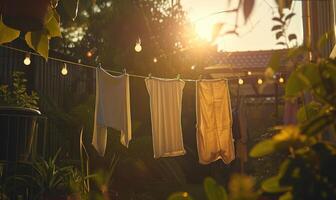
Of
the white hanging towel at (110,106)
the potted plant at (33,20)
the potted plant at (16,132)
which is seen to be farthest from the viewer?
the white hanging towel at (110,106)

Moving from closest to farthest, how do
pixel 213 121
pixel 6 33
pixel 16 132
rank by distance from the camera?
pixel 6 33 → pixel 16 132 → pixel 213 121

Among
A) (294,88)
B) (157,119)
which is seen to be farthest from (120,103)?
(294,88)

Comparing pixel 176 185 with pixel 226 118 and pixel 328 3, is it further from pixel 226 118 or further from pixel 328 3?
pixel 328 3

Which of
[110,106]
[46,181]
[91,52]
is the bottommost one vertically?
[46,181]

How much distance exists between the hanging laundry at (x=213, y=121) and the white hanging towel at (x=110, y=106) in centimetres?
115

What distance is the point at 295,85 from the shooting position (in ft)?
2.81

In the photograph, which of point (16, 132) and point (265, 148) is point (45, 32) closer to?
point (265, 148)

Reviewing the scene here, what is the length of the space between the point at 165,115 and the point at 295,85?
4972mm

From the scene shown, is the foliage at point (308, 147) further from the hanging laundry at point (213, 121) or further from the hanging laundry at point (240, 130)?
the hanging laundry at point (240, 130)

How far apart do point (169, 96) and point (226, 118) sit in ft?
2.68

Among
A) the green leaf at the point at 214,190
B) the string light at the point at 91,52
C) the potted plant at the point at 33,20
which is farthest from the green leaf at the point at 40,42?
the string light at the point at 91,52

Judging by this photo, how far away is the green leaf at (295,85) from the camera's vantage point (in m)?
0.85

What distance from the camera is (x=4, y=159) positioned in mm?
3357

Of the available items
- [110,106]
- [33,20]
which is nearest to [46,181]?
[110,106]
